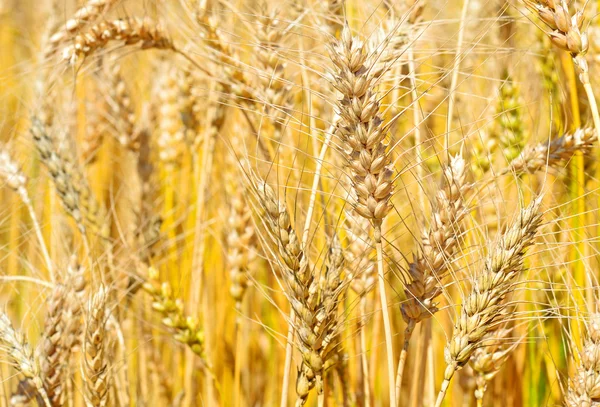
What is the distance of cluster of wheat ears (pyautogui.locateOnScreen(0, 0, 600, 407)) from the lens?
884 millimetres

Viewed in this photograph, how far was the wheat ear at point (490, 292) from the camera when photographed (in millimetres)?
835

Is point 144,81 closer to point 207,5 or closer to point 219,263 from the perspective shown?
point 219,263

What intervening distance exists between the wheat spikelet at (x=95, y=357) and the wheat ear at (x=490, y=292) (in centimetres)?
55

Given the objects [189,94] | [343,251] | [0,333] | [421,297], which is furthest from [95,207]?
[421,297]

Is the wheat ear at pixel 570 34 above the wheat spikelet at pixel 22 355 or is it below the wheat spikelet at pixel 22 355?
above

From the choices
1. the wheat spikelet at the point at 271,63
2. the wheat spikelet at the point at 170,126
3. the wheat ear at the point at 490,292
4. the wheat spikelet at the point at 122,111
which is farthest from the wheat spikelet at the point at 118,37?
the wheat ear at the point at 490,292

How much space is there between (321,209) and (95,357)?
20.7 inches

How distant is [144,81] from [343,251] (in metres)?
1.55

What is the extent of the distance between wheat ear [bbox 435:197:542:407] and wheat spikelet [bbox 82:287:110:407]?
55 cm

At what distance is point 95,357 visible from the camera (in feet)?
3.32

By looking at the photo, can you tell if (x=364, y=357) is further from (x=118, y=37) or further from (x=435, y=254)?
(x=118, y=37)

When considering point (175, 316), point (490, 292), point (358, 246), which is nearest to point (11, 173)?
point (175, 316)

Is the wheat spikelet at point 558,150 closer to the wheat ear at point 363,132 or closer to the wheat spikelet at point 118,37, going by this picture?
the wheat ear at point 363,132

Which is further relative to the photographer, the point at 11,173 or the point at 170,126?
the point at 170,126
